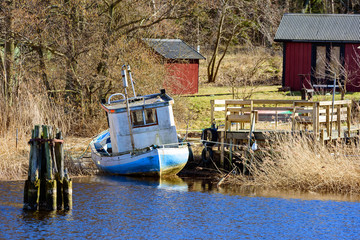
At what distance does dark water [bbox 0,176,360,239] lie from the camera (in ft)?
41.8

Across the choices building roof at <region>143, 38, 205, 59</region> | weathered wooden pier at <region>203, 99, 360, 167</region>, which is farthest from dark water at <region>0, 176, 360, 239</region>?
building roof at <region>143, 38, 205, 59</region>

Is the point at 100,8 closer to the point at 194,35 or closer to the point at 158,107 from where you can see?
the point at 158,107

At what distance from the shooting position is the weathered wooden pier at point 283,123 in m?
17.4

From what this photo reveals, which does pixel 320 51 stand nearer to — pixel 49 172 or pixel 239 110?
pixel 239 110

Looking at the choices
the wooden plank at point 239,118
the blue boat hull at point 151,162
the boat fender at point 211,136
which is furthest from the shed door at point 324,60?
the blue boat hull at point 151,162

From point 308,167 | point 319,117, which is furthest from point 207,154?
point 308,167

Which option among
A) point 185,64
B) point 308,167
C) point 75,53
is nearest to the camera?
point 308,167

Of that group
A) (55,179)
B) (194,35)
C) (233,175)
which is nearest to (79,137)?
(233,175)

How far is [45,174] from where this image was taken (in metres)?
13.7

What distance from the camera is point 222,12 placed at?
120 ft

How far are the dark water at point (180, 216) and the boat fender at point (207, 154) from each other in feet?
8.69

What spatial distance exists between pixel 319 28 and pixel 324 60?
76.1 inches

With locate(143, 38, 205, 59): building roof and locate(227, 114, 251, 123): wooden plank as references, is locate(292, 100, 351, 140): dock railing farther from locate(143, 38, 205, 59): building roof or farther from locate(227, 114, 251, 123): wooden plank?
locate(143, 38, 205, 59): building roof

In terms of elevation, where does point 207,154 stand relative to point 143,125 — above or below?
below
